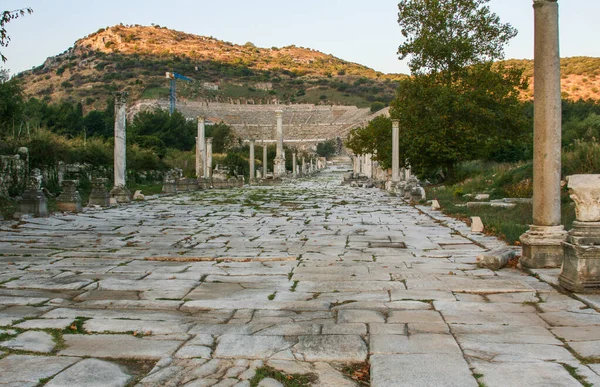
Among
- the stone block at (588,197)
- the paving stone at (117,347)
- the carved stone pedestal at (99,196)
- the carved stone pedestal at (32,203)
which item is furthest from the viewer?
the carved stone pedestal at (99,196)

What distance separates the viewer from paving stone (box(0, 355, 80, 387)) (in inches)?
133

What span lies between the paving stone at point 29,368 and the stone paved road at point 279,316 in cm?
1

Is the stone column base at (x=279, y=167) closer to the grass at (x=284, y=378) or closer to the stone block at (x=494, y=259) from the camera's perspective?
the stone block at (x=494, y=259)

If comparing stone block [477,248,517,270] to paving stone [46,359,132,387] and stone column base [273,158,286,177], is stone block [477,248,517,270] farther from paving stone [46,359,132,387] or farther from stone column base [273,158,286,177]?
stone column base [273,158,286,177]

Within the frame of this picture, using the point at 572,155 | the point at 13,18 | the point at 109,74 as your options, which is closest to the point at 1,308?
the point at 13,18

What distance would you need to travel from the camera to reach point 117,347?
403 cm

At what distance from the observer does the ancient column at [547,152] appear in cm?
679

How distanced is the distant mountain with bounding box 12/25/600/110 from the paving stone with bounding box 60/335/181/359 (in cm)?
10081

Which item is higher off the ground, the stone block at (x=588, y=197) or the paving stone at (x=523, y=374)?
the stone block at (x=588, y=197)

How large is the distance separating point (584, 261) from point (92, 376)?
4.47 meters

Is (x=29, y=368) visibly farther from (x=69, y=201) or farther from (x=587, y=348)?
(x=69, y=201)

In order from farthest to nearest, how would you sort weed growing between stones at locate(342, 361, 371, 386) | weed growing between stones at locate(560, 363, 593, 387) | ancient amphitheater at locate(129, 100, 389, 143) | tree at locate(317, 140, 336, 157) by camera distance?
ancient amphitheater at locate(129, 100, 389, 143)
tree at locate(317, 140, 336, 157)
weed growing between stones at locate(342, 361, 371, 386)
weed growing between stones at locate(560, 363, 593, 387)

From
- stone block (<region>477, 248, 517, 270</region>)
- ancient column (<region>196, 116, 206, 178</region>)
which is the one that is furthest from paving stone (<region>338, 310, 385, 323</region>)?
ancient column (<region>196, 116, 206, 178</region>)

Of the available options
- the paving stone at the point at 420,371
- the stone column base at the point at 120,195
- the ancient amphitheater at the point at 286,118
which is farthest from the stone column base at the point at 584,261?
the ancient amphitheater at the point at 286,118
